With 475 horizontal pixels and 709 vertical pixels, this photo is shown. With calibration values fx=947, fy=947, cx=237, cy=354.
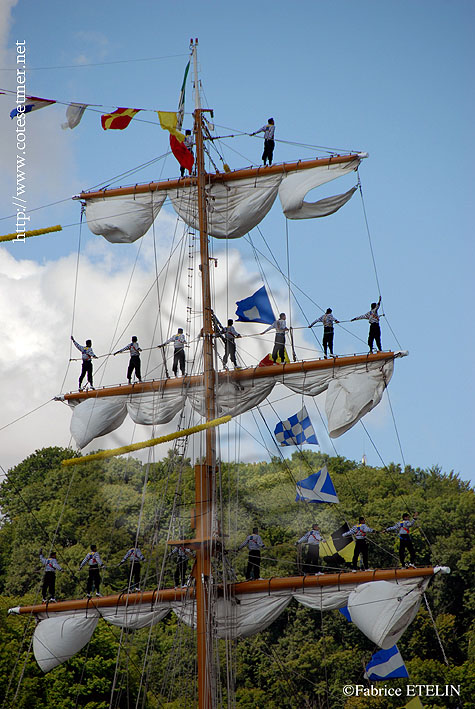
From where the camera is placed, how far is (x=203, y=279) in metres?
19.8

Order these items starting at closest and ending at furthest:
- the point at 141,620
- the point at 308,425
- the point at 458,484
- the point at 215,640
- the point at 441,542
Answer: the point at 215,640
the point at 141,620
the point at 308,425
the point at 441,542
the point at 458,484

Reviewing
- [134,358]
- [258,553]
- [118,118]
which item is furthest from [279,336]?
[118,118]

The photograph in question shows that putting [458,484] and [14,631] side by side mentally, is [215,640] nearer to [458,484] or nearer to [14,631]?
[14,631]

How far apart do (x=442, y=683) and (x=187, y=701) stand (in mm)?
16420

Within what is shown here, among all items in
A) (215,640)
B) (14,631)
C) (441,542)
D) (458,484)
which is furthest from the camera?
(458,484)

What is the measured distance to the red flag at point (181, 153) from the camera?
1936 cm

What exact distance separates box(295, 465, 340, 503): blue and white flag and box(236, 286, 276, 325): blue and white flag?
3.55 meters

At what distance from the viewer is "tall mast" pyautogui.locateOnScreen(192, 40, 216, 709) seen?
16.6m

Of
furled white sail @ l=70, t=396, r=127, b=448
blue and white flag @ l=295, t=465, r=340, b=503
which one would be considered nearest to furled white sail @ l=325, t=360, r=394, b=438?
blue and white flag @ l=295, t=465, r=340, b=503

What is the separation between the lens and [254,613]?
18516mm

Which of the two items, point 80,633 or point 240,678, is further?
point 240,678

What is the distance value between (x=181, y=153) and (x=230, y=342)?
4.07m

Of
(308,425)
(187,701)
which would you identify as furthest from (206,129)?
(187,701)

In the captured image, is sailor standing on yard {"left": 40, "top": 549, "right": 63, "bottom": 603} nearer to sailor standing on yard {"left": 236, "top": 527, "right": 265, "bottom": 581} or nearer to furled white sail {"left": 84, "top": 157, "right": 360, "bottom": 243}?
sailor standing on yard {"left": 236, "top": 527, "right": 265, "bottom": 581}
